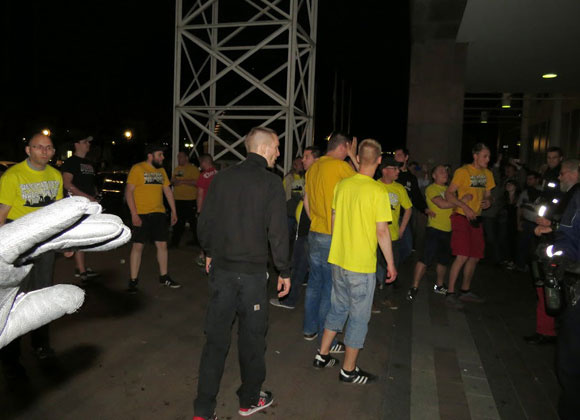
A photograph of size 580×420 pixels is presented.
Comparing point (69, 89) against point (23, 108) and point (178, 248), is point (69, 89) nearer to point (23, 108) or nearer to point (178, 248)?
point (23, 108)

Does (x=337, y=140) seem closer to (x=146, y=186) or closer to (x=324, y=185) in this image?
(x=324, y=185)

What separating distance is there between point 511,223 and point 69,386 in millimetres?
8609

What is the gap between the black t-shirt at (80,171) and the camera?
647 cm

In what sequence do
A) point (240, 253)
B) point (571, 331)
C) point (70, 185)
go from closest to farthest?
point (571, 331)
point (240, 253)
point (70, 185)

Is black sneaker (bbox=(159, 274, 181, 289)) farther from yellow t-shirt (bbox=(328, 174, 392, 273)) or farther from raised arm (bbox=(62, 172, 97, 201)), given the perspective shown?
yellow t-shirt (bbox=(328, 174, 392, 273))

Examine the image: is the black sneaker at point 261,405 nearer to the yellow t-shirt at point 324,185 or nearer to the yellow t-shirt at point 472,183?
the yellow t-shirt at point 324,185

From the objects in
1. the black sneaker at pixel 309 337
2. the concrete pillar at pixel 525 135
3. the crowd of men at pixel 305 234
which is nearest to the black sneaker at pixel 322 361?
the crowd of men at pixel 305 234

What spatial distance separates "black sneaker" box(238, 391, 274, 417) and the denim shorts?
83cm

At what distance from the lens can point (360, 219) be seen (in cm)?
375

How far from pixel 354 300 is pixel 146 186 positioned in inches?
152

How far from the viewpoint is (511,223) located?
9.18 m

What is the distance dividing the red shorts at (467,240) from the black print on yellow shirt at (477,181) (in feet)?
1.57

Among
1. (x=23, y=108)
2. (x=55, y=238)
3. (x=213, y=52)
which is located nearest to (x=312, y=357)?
(x=55, y=238)

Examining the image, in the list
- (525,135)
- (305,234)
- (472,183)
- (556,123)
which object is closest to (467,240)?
(472,183)
